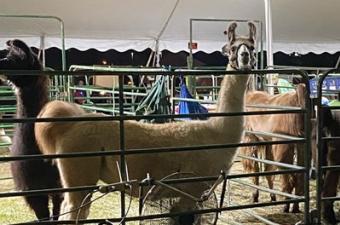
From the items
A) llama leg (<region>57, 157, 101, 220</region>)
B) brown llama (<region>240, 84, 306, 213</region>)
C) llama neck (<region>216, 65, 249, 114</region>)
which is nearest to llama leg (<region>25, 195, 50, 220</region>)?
llama leg (<region>57, 157, 101, 220</region>)

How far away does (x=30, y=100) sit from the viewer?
160 inches

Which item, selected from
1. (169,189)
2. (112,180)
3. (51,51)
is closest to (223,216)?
(112,180)

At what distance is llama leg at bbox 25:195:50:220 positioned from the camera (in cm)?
394

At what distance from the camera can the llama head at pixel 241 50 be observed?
11.9 feet

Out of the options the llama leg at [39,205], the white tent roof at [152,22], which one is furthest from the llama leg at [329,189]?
the white tent roof at [152,22]

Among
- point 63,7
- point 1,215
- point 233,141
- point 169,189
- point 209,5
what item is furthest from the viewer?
point 209,5

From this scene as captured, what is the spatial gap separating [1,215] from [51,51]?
7955 millimetres

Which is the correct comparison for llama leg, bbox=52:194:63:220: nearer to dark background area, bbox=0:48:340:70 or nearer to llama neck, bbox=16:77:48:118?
llama neck, bbox=16:77:48:118

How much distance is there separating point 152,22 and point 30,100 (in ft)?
25.9

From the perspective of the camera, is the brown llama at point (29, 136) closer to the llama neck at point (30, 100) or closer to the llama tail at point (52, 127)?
the llama neck at point (30, 100)

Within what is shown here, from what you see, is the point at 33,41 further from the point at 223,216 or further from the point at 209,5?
the point at 223,216

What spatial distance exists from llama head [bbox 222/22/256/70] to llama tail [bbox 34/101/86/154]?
1.14 meters

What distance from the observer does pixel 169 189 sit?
2914mm

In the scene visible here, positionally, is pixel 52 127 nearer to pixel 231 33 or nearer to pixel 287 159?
pixel 231 33
